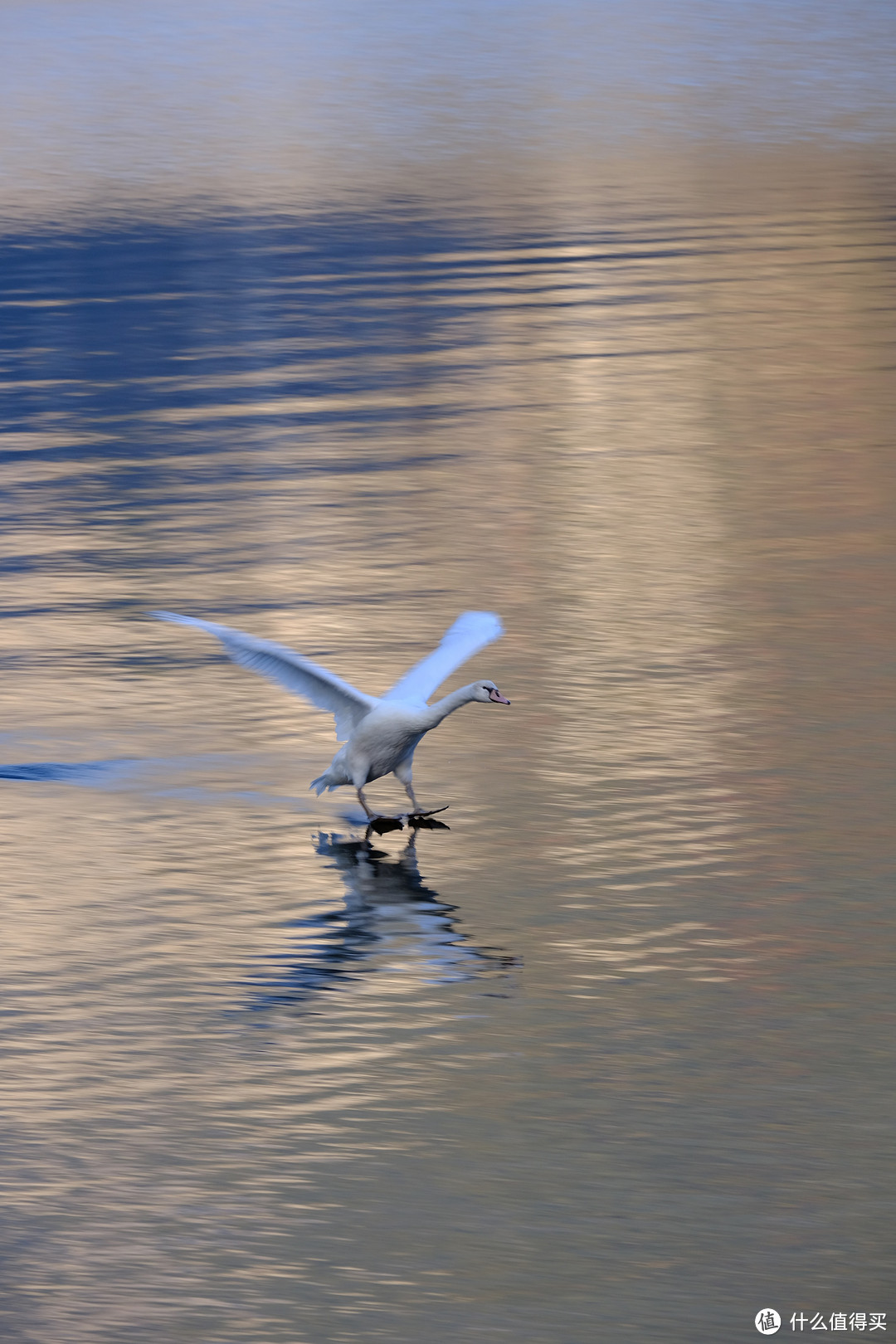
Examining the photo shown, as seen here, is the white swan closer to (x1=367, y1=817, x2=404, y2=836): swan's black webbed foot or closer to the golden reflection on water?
(x1=367, y1=817, x2=404, y2=836): swan's black webbed foot

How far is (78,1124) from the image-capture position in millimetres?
8711

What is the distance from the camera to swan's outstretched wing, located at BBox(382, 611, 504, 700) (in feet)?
38.6

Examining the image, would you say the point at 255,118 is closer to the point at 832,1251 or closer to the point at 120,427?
the point at 120,427

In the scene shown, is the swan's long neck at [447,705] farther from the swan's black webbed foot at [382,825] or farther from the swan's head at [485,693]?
the swan's black webbed foot at [382,825]

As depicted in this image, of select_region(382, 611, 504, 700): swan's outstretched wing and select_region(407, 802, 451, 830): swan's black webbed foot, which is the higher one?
select_region(382, 611, 504, 700): swan's outstretched wing

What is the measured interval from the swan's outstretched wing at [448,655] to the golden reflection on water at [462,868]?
0.59 metres

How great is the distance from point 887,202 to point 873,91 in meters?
17.1

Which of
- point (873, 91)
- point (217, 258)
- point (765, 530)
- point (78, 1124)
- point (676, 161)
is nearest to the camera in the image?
point (78, 1124)

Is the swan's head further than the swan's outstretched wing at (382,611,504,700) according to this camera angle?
No

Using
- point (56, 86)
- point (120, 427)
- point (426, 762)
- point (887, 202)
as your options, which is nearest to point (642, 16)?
point (56, 86)

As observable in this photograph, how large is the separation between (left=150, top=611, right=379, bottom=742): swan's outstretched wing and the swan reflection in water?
0.69m

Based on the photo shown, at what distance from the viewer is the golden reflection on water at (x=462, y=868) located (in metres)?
7.80

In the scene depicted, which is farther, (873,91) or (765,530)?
(873,91)

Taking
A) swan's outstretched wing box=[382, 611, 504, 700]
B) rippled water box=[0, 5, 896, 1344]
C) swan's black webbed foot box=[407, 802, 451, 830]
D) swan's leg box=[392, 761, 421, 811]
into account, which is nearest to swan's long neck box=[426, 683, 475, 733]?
swan's outstretched wing box=[382, 611, 504, 700]
